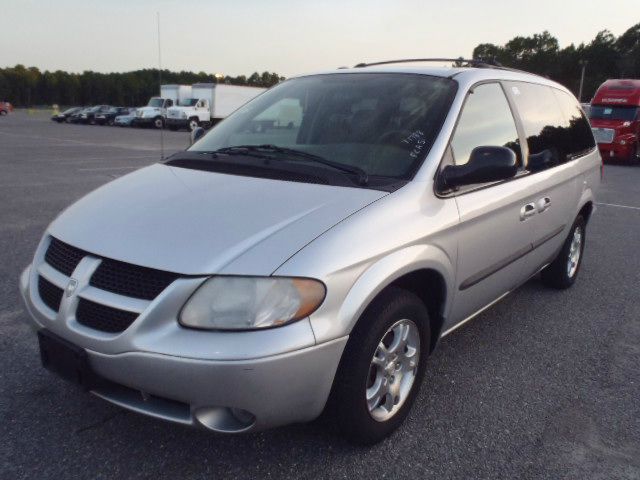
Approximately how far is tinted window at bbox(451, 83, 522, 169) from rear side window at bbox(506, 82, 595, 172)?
0.20 meters

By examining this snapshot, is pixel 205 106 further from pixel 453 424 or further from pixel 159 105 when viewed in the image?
pixel 453 424

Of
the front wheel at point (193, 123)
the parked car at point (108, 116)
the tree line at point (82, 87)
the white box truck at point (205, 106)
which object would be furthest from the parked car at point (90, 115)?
the tree line at point (82, 87)

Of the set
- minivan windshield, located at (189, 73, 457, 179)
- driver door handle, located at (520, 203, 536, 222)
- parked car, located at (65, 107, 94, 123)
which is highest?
minivan windshield, located at (189, 73, 457, 179)

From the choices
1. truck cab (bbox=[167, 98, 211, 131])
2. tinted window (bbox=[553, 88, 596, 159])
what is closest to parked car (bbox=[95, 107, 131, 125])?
truck cab (bbox=[167, 98, 211, 131])

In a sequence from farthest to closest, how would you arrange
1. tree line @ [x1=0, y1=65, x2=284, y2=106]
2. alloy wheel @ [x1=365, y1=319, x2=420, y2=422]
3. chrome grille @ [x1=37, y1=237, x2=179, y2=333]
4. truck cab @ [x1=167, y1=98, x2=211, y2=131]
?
tree line @ [x1=0, y1=65, x2=284, y2=106] < truck cab @ [x1=167, y1=98, x2=211, y2=131] < alloy wheel @ [x1=365, y1=319, x2=420, y2=422] < chrome grille @ [x1=37, y1=237, x2=179, y2=333]

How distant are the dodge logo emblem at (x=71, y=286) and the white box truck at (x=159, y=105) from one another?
34.7 m

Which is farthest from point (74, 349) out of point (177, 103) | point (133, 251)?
point (177, 103)

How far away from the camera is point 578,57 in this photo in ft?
276

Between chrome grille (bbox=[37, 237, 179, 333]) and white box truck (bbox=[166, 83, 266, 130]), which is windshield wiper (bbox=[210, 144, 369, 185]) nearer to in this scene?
chrome grille (bbox=[37, 237, 179, 333])

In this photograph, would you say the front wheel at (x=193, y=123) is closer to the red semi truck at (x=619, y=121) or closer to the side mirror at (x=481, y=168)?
the red semi truck at (x=619, y=121)

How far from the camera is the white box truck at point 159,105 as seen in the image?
37447 millimetres

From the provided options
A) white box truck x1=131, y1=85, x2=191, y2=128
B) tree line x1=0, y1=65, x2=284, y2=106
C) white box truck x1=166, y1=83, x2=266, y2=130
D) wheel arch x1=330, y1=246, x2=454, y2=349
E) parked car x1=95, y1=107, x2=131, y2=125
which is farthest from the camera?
tree line x1=0, y1=65, x2=284, y2=106

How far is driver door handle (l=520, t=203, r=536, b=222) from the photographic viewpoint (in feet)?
11.2

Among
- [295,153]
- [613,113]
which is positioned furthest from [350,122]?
[613,113]
